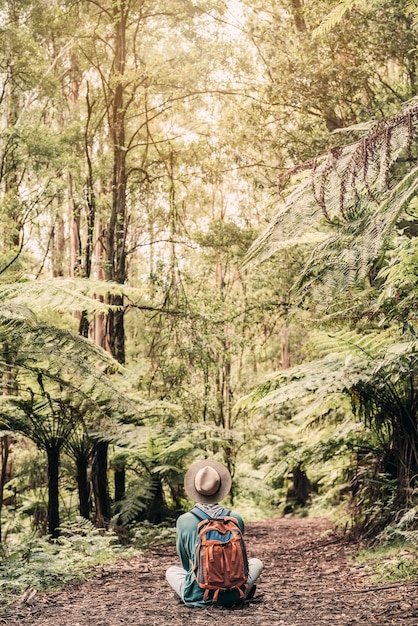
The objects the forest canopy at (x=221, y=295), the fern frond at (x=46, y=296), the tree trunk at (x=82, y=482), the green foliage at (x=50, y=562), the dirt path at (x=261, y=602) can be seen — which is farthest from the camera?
the tree trunk at (x=82, y=482)

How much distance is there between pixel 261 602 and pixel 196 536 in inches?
25.0

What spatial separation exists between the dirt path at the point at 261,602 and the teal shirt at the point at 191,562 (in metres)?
0.06

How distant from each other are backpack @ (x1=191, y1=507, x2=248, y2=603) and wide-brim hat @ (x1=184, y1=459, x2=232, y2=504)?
0.17 metres

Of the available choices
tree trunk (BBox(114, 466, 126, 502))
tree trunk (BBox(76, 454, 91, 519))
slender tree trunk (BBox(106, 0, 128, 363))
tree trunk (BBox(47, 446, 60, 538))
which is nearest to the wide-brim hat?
tree trunk (BBox(47, 446, 60, 538))

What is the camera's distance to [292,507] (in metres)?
14.9

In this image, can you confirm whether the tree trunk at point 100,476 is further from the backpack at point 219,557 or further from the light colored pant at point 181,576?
the backpack at point 219,557

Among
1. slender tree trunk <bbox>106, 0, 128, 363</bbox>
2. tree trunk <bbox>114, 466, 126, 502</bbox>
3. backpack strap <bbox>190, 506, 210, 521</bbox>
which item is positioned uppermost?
slender tree trunk <bbox>106, 0, 128, 363</bbox>

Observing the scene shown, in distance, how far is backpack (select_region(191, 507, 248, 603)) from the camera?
3.47 m

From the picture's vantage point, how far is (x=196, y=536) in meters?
3.57

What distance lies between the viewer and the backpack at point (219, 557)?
11.4ft

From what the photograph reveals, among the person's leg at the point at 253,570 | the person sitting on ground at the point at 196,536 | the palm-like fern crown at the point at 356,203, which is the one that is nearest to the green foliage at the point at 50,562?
the person sitting on ground at the point at 196,536

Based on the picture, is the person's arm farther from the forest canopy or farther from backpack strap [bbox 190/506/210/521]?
the forest canopy

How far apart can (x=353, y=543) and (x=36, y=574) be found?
2993 mm

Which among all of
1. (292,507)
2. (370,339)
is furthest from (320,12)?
(292,507)
